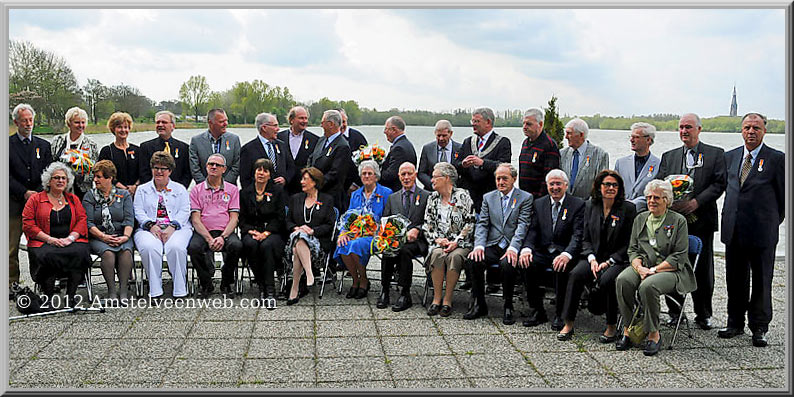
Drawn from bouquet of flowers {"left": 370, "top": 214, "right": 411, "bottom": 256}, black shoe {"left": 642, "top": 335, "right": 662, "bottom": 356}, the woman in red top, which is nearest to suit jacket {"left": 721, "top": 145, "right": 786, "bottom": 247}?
black shoe {"left": 642, "top": 335, "right": 662, "bottom": 356}

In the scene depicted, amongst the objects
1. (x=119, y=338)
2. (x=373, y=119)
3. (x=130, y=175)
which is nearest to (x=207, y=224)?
(x=130, y=175)

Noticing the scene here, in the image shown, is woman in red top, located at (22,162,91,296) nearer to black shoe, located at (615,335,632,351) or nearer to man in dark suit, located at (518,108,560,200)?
man in dark suit, located at (518,108,560,200)

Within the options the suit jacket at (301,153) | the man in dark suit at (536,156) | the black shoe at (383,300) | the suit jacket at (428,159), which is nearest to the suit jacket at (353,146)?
the suit jacket at (301,153)

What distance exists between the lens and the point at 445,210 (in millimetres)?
6145

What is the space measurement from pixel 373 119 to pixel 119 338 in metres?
3.65

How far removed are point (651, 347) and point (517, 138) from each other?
101 inches

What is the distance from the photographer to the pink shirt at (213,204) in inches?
258

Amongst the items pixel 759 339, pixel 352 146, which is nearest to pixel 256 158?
pixel 352 146

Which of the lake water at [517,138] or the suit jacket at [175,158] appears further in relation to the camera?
the suit jacket at [175,158]

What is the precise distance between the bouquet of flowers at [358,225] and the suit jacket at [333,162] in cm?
59

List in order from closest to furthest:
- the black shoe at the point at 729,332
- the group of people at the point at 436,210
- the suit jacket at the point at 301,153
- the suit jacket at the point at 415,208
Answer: the group of people at the point at 436,210, the black shoe at the point at 729,332, the suit jacket at the point at 415,208, the suit jacket at the point at 301,153

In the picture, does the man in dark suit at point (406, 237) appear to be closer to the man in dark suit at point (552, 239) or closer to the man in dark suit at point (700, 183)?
the man in dark suit at point (552, 239)

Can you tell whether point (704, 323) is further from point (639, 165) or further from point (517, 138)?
point (517, 138)

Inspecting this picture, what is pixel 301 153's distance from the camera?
7184mm
